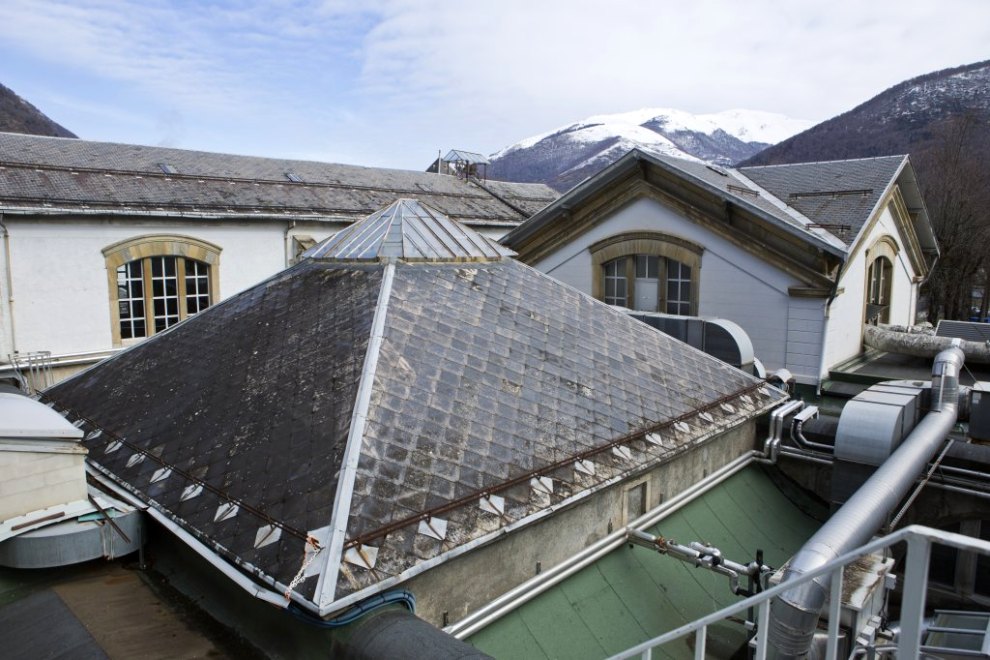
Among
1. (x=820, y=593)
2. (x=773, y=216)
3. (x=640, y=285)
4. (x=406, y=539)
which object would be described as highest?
(x=773, y=216)

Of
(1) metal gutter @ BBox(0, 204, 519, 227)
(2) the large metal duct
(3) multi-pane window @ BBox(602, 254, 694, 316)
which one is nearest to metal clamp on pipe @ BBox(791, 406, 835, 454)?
(3) multi-pane window @ BBox(602, 254, 694, 316)

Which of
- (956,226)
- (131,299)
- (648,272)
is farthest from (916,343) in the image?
(131,299)

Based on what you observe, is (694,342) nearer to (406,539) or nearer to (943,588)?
(943,588)

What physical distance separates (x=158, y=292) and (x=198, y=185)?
4.78 meters

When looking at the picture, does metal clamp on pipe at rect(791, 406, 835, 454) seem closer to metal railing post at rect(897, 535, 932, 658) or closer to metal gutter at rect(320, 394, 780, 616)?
metal gutter at rect(320, 394, 780, 616)

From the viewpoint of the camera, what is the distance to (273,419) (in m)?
7.68

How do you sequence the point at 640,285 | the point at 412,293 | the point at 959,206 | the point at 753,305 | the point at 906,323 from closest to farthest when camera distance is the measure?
the point at 412,293 < the point at 753,305 < the point at 640,285 < the point at 906,323 < the point at 959,206

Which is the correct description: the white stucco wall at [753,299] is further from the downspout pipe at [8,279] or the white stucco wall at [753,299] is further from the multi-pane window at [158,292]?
the downspout pipe at [8,279]

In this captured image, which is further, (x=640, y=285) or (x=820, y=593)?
(x=640, y=285)

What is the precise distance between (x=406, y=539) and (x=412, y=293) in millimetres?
4462

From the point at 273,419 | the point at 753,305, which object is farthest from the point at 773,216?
the point at 273,419

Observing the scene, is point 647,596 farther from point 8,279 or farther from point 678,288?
point 8,279

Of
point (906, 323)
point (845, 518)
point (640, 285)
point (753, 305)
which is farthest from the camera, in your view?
point (906, 323)

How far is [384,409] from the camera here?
7355 mm
